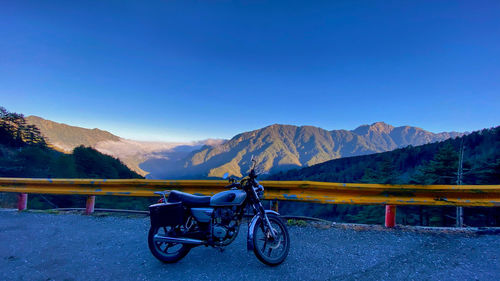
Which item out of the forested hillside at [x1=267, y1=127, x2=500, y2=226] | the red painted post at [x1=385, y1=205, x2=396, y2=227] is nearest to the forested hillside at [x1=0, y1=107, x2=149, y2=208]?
the forested hillside at [x1=267, y1=127, x2=500, y2=226]

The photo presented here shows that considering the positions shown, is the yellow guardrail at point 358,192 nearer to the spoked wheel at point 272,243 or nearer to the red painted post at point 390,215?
the red painted post at point 390,215

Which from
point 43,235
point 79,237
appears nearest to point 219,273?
point 79,237

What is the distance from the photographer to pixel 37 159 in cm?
3409

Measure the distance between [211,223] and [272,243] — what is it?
32.3 inches

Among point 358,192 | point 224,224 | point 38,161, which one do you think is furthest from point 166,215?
point 38,161

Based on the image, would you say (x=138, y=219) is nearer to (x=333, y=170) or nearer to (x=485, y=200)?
(x=485, y=200)

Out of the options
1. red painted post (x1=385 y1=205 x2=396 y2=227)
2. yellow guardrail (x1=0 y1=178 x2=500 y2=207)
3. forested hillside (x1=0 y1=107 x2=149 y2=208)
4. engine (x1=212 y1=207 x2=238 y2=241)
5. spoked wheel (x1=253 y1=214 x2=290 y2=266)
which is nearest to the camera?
spoked wheel (x1=253 y1=214 x2=290 y2=266)

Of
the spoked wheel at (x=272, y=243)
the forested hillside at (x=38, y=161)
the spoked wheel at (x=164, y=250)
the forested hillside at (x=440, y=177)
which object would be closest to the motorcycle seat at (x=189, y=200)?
the spoked wheel at (x=164, y=250)

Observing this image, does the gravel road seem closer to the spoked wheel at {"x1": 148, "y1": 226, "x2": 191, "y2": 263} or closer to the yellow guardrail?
the spoked wheel at {"x1": 148, "y1": 226, "x2": 191, "y2": 263}

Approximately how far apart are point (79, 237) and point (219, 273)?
2.67m

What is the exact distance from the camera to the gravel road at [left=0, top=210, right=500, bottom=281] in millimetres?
2539

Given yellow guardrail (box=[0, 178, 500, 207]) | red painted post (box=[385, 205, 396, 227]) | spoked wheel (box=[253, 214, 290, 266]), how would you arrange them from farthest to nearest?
red painted post (box=[385, 205, 396, 227])
yellow guardrail (box=[0, 178, 500, 207])
spoked wheel (box=[253, 214, 290, 266])

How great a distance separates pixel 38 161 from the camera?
34.2 metres

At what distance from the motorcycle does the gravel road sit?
193mm
